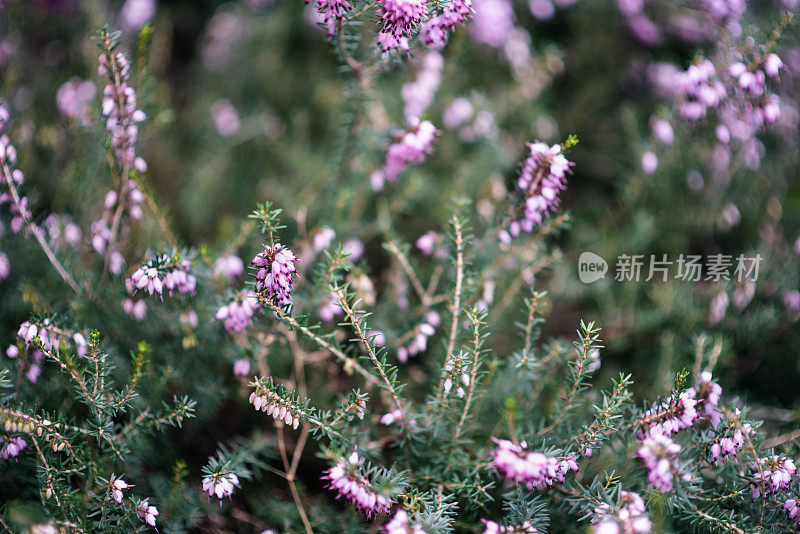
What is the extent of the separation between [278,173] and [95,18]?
4.85ft

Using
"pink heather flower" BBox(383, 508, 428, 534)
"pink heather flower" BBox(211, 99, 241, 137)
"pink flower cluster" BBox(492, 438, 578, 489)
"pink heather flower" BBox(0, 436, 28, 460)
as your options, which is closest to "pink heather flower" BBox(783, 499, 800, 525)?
"pink flower cluster" BBox(492, 438, 578, 489)

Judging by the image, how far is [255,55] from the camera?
4.36 meters

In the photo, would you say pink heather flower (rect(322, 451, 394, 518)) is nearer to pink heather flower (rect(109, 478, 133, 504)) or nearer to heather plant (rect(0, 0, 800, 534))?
heather plant (rect(0, 0, 800, 534))

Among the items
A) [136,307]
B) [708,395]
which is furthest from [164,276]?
[708,395]

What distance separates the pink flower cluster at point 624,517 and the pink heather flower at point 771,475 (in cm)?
48

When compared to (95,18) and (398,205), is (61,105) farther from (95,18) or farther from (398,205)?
(398,205)

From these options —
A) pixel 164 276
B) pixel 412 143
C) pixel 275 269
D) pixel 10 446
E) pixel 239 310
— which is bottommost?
pixel 10 446

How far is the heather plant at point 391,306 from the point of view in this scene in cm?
191

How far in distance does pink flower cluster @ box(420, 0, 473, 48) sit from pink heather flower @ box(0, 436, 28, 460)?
85.6 inches

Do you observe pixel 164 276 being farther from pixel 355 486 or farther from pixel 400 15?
pixel 400 15

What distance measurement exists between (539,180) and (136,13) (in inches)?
126

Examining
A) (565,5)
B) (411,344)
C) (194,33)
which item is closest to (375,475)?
(411,344)

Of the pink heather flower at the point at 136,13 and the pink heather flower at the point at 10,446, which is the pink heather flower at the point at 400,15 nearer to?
the pink heather flower at the point at 10,446

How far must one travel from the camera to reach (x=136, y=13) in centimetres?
376
